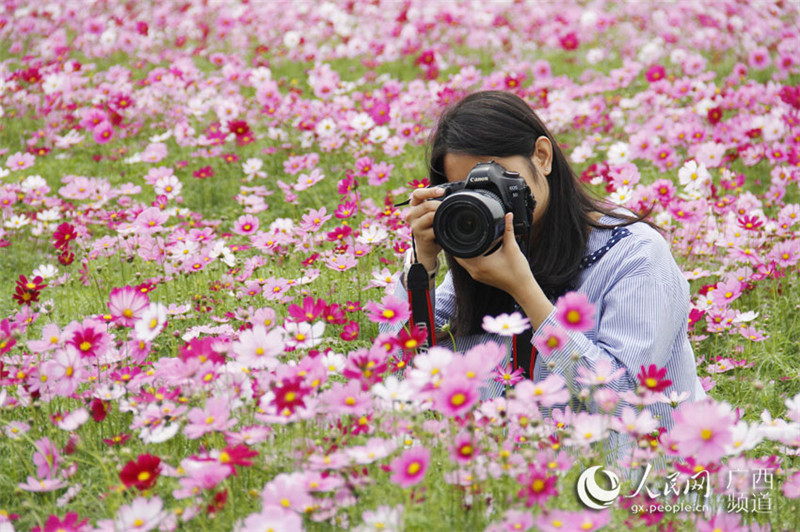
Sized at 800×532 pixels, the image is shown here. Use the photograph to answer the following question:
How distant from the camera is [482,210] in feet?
5.18

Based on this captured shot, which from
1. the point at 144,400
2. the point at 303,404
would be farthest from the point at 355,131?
the point at 303,404

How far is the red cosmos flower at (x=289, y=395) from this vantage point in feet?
3.81

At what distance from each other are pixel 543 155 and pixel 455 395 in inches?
38.5

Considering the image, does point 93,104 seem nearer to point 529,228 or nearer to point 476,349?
point 529,228

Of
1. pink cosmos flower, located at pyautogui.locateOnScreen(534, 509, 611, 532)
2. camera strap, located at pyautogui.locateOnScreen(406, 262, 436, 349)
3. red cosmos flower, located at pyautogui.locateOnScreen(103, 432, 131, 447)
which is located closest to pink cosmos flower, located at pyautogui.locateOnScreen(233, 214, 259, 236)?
camera strap, located at pyautogui.locateOnScreen(406, 262, 436, 349)

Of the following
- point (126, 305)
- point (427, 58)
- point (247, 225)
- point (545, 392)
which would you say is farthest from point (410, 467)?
point (427, 58)

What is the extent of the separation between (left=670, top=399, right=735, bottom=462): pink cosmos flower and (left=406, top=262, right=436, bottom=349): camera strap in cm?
89

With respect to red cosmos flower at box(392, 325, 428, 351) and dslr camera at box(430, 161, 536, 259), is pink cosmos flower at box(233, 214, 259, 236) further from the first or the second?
red cosmos flower at box(392, 325, 428, 351)

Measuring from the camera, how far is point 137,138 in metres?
4.55

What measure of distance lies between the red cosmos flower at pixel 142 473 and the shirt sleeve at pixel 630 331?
2.42 ft

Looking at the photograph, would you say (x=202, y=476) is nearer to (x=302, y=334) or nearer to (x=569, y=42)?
(x=302, y=334)

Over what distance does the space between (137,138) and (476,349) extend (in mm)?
3746

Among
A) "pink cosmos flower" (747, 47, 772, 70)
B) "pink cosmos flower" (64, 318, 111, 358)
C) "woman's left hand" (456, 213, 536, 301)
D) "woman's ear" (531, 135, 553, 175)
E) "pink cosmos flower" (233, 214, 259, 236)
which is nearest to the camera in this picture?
"pink cosmos flower" (64, 318, 111, 358)

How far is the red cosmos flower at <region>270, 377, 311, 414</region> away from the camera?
1160mm
